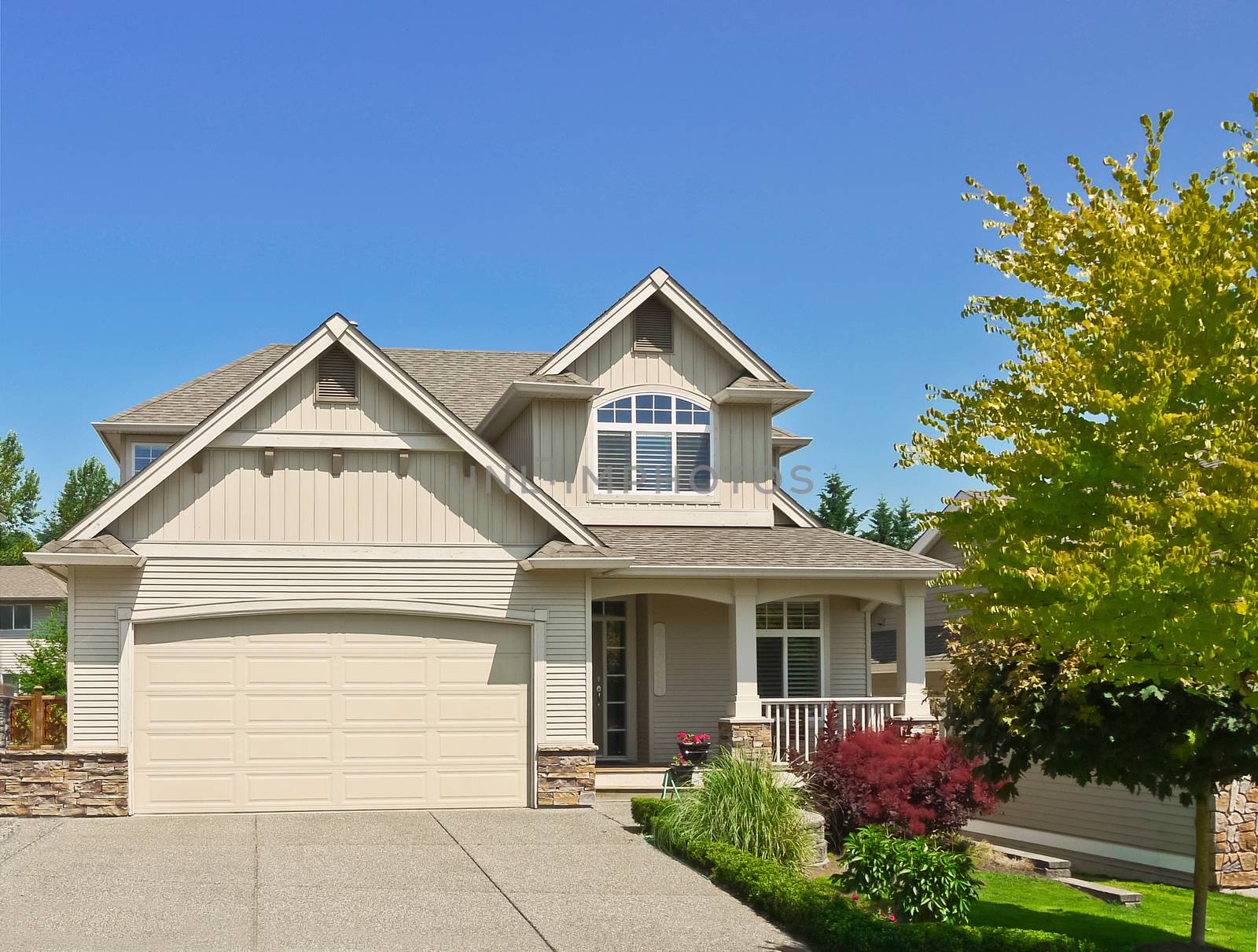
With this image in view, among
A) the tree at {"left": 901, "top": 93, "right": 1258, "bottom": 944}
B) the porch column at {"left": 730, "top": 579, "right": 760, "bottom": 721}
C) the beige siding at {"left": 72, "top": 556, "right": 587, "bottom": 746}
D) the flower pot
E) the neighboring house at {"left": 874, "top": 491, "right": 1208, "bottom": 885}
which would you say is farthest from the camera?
the porch column at {"left": 730, "top": 579, "right": 760, "bottom": 721}

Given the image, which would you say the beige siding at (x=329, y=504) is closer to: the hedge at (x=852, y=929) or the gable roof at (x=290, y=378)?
the gable roof at (x=290, y=378)

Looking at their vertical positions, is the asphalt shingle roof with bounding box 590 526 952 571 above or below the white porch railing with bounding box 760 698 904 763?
above

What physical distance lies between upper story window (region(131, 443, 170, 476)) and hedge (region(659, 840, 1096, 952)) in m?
13.2

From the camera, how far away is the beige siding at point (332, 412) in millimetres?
16750

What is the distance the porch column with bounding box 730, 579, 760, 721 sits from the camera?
18.5 metres

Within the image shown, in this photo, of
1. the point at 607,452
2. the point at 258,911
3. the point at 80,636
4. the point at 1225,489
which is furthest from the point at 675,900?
the point at 607,452

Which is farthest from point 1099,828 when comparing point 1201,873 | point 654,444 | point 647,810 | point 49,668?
point 49,668

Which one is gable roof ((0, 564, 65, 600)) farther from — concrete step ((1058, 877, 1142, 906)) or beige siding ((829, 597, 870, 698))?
concrete step ((1058, 877, 1142, 906))

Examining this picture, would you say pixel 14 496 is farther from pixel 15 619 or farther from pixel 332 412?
pixel 332 412

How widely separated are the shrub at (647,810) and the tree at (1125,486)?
547cm

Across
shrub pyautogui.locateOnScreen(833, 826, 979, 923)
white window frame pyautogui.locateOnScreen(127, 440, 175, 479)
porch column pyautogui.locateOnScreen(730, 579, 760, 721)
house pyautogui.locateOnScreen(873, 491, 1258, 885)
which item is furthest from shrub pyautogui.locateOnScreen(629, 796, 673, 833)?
white window frame pyautogui.locateOnScreen(127, 440, 175, 479)

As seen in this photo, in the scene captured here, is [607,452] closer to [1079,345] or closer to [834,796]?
[834,796]

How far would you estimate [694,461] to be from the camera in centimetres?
2095

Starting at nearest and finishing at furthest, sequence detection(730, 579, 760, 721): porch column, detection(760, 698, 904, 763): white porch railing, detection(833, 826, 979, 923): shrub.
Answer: detection(833, 826, 979, 923): shrub, detection(730, 579, 760, 721): porch column, detection(760, 698, 904, 763): white porch railing
